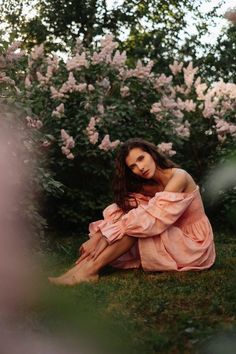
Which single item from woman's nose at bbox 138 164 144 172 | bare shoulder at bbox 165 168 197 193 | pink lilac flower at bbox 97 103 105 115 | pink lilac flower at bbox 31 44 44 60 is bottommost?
bare shoulder at bbox 165 168 197 193

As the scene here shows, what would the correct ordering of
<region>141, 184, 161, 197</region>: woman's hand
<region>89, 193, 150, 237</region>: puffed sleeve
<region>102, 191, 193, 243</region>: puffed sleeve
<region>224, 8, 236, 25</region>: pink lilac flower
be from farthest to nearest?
<region>141, 184, 161, 197</region>: woman's hand < <region>89, 193, 150, 237</region>: puffed sleeve < <region>102, 191, 193, 243</region>: puffed sleeve < <region>224, 8, 236, 25</region>: pink lilac flower

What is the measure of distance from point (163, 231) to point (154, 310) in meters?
1.04

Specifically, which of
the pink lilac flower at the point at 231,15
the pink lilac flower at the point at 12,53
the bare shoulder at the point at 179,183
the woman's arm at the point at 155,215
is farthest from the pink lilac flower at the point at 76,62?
the pink lilac flower at the point at 231,15

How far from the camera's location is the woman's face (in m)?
4.16

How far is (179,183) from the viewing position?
412 centimetres

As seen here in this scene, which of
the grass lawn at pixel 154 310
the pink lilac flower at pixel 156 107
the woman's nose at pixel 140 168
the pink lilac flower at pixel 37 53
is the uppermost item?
the pink lilac flower at pixel 37 53

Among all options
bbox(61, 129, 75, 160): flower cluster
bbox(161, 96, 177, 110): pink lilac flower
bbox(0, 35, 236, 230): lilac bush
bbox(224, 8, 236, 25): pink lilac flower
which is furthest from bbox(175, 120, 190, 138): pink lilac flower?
bbox(224, 8, 236, 25): pink lilac flower

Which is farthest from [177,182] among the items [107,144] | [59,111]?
[59,111]

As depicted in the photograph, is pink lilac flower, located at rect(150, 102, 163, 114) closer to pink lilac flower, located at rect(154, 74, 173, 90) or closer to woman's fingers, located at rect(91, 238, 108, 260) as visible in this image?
pink lilac flower, located at rect(154, 74, 173, 90)

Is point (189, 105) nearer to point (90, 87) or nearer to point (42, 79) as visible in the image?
point (90, 87)

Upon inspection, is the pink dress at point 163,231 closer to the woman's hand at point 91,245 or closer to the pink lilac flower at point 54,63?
the woman's hand at point 91,245

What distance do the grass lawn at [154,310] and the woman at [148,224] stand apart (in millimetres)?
122

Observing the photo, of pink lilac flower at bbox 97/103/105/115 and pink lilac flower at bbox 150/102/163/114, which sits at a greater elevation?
pink lilac flower at bbox 97/103/105/115

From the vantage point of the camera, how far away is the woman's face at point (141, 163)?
416cm
